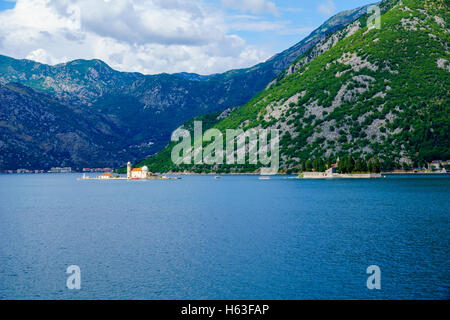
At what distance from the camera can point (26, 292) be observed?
130ft

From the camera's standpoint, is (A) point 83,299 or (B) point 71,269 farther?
(B) point 71,269

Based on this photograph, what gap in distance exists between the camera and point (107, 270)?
46.1 m

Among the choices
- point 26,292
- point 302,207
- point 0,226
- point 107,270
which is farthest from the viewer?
point 302,207

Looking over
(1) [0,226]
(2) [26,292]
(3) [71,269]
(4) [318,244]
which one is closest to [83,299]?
(2) [26,292]
